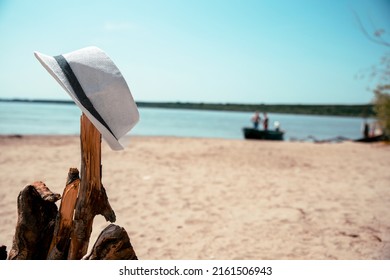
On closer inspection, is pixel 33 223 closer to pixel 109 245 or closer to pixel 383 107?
pixel 109 245

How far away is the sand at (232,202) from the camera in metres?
3.59

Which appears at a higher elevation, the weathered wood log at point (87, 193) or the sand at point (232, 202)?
the weathered wood log at point (87, 193)

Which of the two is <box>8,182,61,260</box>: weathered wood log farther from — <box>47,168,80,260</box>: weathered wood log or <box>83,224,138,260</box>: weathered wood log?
<box>83,224,138,260</box>: weathered wood log

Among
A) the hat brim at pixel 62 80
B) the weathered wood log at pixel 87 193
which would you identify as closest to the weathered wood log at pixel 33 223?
the weathered wood log at pixel 87 193

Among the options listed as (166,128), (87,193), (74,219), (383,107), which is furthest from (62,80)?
(166,128)

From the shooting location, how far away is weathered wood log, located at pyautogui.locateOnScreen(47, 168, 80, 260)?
1.65 meters

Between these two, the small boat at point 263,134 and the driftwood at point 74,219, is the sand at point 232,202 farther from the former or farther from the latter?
the small boat at point 263,134

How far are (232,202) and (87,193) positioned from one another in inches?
158

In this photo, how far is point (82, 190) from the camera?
1592mm

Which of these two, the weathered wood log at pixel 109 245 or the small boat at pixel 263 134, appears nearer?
the weathered wood log at pixel 109 245

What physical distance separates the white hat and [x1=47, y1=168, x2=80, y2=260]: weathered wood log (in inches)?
14.8

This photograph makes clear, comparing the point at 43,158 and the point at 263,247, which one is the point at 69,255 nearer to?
the point at 263,247

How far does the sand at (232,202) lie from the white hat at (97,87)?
2.30 metres
